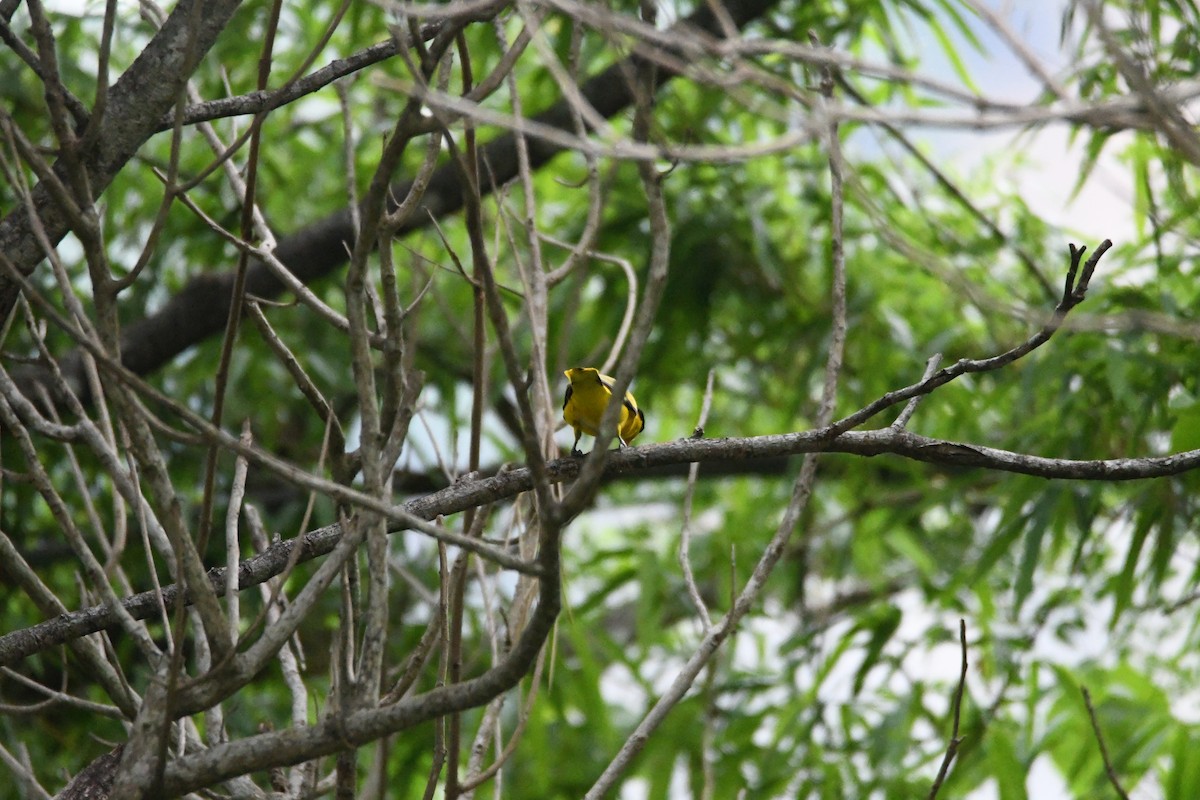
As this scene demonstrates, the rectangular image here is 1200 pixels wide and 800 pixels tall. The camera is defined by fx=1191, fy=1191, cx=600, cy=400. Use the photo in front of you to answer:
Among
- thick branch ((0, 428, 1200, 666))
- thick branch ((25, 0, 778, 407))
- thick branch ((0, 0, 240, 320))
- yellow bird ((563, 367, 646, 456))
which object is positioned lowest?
thick branch ((0, 428, 1200, 666))

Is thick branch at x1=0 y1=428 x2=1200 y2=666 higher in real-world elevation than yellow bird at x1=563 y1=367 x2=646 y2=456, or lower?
lower

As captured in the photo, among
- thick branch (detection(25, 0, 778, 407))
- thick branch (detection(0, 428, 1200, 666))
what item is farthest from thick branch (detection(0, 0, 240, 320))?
thick branch (detection(25, 0, 778, 407))

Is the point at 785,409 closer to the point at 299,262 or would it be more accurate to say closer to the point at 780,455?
the point at 299,262

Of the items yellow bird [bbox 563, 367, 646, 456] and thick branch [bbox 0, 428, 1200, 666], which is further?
yellow bird [bbox 563, 367, 646, 456]

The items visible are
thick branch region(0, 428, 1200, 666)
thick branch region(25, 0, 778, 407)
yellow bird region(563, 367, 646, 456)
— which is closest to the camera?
thick branch region(0, 428, 1200, 666)

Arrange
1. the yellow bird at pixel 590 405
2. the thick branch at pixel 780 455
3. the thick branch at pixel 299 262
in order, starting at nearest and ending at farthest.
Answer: the thick branch at pixel 780 455
the yellow bird at pixel 590 405
the thick branch at pixel 299 262

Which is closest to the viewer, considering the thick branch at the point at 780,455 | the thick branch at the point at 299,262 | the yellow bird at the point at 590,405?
the thick branch at the point at 780,455

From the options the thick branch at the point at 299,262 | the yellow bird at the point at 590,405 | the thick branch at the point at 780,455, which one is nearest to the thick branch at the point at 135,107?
the thick branch at the point at 780,455

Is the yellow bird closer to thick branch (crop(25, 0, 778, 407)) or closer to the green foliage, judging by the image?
the green foliage

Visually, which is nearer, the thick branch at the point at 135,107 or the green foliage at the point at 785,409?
the thick branch at the point at 135,107

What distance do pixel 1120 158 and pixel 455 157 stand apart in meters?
4.62

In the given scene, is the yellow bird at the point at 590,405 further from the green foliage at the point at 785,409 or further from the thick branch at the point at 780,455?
the thick branch at the point at 780,455

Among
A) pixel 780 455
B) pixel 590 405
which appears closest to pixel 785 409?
pixel 590 405

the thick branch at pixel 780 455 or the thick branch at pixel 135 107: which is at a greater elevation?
the thick branch at pixel 135 107
